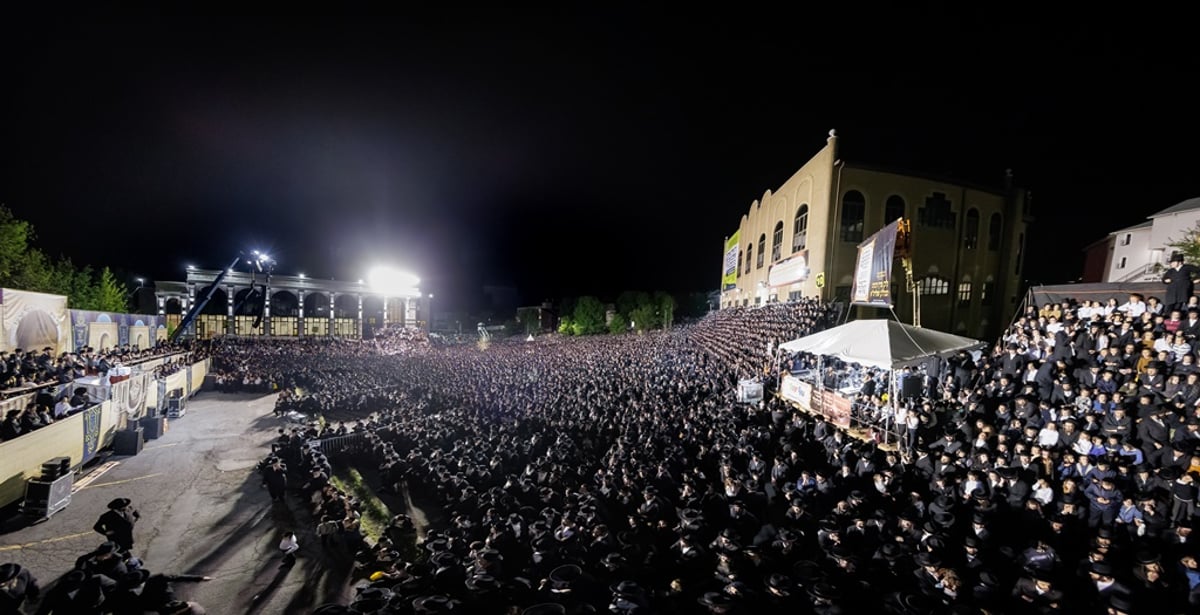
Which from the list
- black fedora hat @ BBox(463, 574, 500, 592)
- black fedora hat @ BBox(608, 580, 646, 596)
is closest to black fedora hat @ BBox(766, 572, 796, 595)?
black fedora hat @ BBox(608, 580, 646, 596)

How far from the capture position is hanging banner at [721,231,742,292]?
4193cm

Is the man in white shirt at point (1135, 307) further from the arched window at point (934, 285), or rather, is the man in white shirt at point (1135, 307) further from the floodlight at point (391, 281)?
the floodlight at point (391, 281)

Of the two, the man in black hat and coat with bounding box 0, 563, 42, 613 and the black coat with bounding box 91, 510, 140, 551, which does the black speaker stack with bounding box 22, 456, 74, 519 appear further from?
the man in black hat and coat with bounding box 0, 563, 42, 613

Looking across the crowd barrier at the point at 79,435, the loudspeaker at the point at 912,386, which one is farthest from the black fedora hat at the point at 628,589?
the crowd barrier at the point at 79,435

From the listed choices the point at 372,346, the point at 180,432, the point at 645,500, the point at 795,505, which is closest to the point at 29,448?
the point at 180,432

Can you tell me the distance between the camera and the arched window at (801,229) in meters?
24.9

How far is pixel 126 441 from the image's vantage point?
1369cm

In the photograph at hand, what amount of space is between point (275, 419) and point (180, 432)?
300cm

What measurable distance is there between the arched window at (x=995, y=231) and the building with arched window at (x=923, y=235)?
6cm

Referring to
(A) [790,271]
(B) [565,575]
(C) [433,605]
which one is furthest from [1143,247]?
(C) [433,605]

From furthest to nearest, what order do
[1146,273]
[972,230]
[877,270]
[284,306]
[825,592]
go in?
[284,306] < [1146,273] < [972,230] < [877,270] < [825,592]

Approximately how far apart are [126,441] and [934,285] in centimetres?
3512

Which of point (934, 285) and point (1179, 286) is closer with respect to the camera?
point (1179, 286)

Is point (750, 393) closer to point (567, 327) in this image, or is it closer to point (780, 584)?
point (780, 584)
